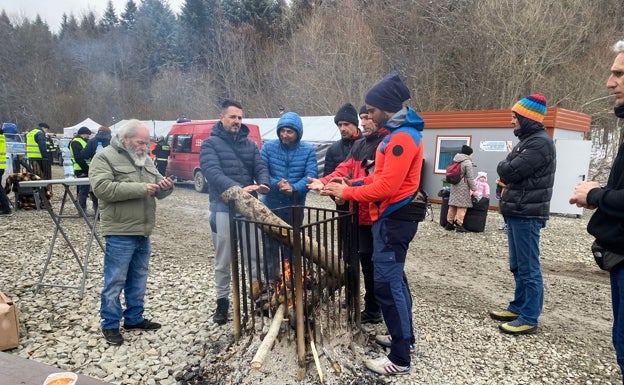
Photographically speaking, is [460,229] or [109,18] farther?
[109,18]

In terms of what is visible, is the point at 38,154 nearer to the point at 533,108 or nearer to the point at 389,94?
the point at 389,94

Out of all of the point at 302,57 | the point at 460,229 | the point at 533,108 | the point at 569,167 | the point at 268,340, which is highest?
the point at 302,57

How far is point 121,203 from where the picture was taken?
3162 mm

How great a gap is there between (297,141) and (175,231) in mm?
4493

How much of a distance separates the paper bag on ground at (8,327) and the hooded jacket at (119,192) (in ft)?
2.92

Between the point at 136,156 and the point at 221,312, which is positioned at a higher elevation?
the point at 136,156

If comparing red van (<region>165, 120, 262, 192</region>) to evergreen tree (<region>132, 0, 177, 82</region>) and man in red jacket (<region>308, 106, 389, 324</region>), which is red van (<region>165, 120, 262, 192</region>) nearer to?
man in red jacket (<region>308, 106, 389, 324</region>)

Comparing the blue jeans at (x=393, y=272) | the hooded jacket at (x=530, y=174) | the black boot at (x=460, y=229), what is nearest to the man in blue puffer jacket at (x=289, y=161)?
the blue jeans at (x=393, y=272)

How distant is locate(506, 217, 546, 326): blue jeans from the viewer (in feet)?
10.8

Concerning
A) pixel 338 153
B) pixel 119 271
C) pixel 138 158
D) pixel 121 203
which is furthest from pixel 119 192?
pixel 338 153

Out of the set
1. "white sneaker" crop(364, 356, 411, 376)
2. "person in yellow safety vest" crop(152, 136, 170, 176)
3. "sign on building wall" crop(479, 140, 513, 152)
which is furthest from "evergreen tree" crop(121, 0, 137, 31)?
"white sneaker" crop(364, 356, 411, 376)

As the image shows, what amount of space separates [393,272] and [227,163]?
176cm

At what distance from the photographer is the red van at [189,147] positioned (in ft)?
39.5

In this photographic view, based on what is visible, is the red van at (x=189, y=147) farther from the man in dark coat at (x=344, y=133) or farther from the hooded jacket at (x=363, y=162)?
the hooded jacket at (x=363, y=162)
